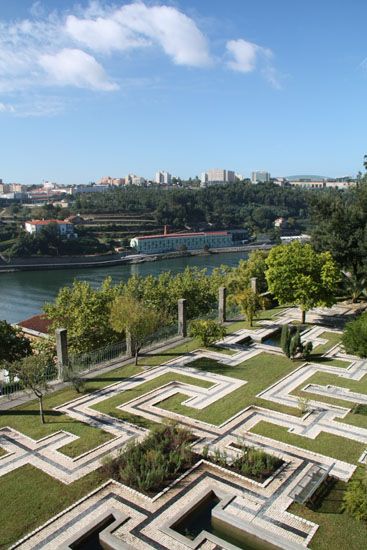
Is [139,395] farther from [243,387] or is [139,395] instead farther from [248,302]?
[248,302]

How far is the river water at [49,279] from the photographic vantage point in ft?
152

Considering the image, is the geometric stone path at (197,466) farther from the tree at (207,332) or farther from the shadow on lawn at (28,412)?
the tree at (207,332)

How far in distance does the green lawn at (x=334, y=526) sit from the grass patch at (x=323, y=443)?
55.4 inches

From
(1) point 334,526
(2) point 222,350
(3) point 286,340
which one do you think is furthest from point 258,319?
(1) point 334,526

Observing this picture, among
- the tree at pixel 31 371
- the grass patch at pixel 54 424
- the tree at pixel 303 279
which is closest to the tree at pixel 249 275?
the tree at pixel 303 279

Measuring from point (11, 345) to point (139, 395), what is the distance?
10.1m

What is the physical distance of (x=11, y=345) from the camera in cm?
2102

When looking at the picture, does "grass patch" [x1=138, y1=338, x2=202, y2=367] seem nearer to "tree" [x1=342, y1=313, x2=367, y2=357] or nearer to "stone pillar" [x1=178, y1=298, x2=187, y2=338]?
"stone pillar" [x1=178, y1=298, x2=187, y2=338]

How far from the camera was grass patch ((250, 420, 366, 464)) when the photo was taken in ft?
33.1

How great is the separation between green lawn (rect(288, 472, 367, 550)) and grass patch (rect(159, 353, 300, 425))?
353 centimetres

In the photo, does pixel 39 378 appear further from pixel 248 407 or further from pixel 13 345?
pixel 13 345

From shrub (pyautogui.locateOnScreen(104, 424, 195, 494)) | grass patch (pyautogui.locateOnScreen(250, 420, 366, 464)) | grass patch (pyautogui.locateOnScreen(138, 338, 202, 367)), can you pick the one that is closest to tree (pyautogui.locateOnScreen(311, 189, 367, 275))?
grass patch (pyautogui.locateOnScreen(138, 338, 202, 367))

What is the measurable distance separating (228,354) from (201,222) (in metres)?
86.6

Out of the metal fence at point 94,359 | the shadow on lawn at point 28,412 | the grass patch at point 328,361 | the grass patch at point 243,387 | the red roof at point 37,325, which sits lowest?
the red roof at point 37,325
